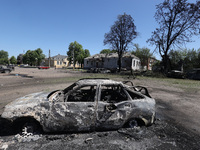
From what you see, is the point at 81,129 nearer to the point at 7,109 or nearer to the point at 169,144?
the point at 7,109

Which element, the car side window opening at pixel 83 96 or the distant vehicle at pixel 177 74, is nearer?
the car side window opening at pixel 83 96

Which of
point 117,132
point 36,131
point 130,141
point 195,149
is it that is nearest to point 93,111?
point 117,132

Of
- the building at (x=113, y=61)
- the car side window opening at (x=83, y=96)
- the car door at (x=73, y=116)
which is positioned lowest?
the car door at (x=73, y=116)

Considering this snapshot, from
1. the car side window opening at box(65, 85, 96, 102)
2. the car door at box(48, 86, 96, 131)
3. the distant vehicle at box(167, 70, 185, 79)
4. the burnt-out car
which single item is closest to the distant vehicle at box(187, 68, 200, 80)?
the distant vehicle at box(167, 70, 185, 79)

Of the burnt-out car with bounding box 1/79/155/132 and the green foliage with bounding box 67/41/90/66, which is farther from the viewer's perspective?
the green foliage with bounding box 67/41/90/66

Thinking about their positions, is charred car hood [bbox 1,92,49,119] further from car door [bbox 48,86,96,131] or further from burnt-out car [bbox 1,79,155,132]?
car door [bbox 48,86,96,131]

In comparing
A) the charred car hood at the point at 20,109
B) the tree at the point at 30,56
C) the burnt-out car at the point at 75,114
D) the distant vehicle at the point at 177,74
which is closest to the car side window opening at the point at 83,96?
the burnt-out car at the point at 75,114

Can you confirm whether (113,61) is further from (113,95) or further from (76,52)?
(113,95)

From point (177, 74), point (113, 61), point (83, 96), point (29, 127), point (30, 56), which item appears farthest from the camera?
point (30, 56)

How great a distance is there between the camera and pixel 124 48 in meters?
32.4

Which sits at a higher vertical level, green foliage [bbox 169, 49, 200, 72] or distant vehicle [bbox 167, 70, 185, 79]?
green foliage [bbox 169, 49, 200, 72]

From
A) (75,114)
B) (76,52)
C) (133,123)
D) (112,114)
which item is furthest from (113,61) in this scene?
(75,114)

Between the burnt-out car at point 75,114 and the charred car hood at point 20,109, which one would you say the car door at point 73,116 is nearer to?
the burnt-out car at point 75,114

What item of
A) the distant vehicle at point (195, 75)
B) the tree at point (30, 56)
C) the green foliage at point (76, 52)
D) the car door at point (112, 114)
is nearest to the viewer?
the car door at point (112, 114)
